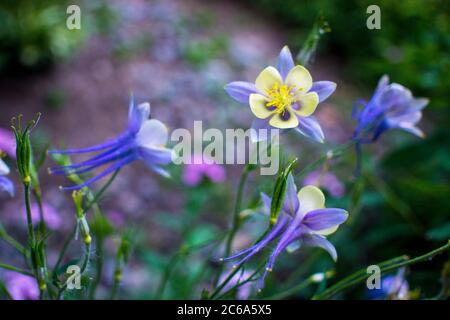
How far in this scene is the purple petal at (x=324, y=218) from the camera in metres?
0.78

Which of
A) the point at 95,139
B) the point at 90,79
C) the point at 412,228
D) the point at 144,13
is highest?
→ the point at 144,13

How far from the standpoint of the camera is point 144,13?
416 centimetres

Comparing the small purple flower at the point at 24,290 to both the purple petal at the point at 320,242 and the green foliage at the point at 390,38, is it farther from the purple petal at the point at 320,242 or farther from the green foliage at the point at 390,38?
the green foliage at the point at 390,38

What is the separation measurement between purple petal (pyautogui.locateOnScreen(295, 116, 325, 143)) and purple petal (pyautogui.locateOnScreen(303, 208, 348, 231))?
0.38 ft

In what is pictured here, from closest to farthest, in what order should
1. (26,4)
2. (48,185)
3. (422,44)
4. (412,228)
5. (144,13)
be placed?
1. (412,228)
2. (422,44)
3. (48,185)
4. (26,4)
5. (144,13)

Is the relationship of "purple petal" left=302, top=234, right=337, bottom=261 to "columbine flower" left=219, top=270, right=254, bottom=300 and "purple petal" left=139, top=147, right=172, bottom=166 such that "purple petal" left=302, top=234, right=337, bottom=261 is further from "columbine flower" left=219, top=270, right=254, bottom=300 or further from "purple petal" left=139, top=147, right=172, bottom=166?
"purple petal" left=139, top=147, right=172, bottom=166

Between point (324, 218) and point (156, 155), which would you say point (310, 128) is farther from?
point (156, 155)

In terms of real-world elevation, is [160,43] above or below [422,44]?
above

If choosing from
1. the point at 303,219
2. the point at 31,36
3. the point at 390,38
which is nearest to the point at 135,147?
the point at 303,219

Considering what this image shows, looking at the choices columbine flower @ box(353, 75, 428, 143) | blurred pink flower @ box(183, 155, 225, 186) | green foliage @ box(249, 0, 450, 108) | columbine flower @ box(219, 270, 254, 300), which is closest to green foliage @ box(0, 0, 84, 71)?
green foliage @ box(249, 0, 450, 108)

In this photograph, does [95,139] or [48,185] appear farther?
[95,139]
